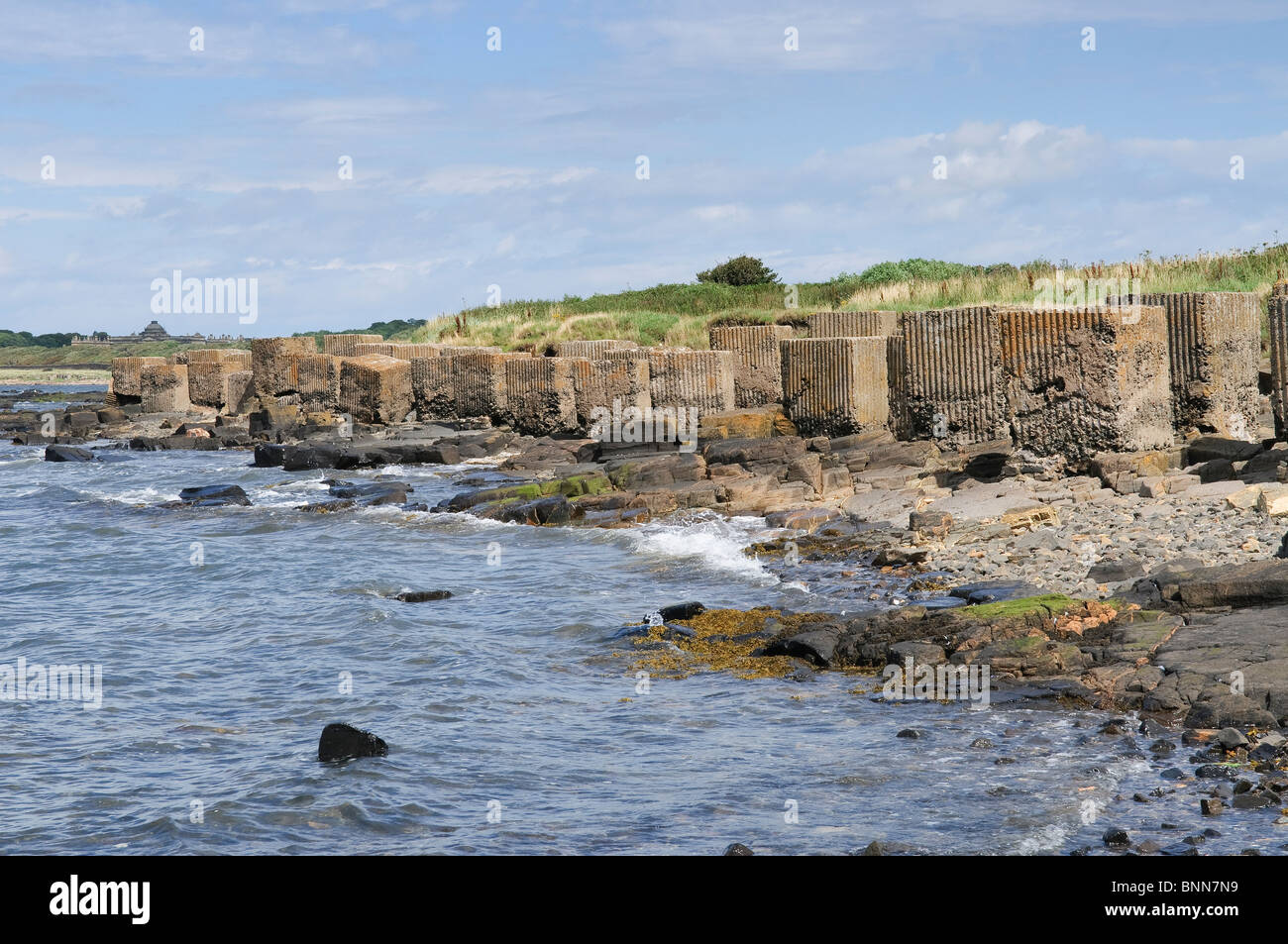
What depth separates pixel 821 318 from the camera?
2464cm

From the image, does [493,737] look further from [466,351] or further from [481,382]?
[466,351]

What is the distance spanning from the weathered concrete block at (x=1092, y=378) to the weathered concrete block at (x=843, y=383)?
3.51m

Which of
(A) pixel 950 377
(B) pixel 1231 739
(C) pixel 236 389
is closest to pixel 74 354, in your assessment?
(C) pixel 236 389

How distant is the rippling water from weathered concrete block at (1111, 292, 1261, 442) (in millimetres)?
5625

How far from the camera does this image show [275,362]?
34.1 metres

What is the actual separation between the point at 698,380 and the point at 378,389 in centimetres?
1051

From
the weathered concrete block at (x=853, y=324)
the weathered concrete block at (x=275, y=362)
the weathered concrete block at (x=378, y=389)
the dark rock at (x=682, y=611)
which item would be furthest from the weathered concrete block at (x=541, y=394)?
the dark rock at (x=682, y=611)

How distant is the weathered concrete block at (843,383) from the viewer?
61.8 ft

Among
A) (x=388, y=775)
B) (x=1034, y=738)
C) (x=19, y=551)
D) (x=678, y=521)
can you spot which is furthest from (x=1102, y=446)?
(x=19, y=551)

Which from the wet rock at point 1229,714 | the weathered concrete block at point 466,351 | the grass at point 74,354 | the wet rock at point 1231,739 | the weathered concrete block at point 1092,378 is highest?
the grass at point 74,354

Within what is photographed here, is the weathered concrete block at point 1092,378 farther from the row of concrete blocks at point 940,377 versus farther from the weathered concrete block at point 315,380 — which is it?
the weathered concrete block at point 315,380

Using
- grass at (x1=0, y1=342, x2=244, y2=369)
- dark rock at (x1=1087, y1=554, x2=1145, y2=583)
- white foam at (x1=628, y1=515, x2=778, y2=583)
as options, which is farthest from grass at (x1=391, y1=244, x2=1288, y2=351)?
grass at (x1=0, y1=342, x2=244, y2=369)
